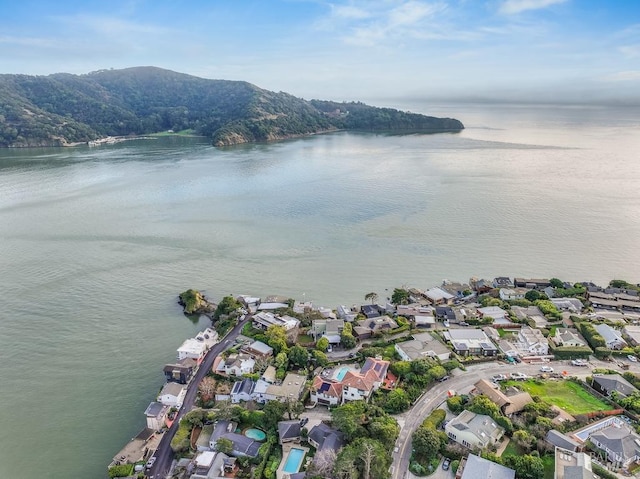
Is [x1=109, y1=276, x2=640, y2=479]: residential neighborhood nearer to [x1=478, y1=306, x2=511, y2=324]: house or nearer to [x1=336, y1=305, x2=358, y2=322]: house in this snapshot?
[x1=478, y1=306, x2=511, y2=324]: house

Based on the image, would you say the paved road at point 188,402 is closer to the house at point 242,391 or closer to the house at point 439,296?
the house at point 242,391

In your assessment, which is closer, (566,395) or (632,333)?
(566,395)

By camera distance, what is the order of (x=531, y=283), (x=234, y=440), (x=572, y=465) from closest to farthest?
(x=572, y=465)
(x=234, y=440)
(x=531, y=283)

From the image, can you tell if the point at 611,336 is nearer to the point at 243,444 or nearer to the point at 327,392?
the point at 327,392

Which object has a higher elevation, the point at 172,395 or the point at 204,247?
the point at 204,247

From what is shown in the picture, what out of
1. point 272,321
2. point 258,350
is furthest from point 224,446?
point 272,321

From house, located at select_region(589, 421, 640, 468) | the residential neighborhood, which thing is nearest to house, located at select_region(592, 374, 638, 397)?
the residential neighborhood

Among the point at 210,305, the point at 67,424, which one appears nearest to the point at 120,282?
the point at 210,305
